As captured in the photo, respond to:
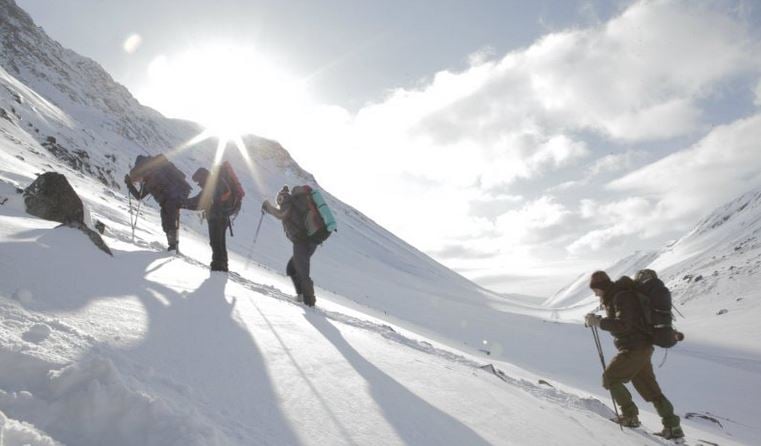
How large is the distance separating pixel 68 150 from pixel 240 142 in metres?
92.2

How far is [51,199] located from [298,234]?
11.2 feet

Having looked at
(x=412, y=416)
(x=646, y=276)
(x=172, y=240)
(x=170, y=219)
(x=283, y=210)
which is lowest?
(x=412, y=416)

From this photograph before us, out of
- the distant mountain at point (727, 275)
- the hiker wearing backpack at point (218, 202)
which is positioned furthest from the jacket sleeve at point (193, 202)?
the distant mountain at point (727, 275)

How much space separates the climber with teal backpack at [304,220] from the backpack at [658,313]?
4431 mm

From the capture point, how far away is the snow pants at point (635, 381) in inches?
192

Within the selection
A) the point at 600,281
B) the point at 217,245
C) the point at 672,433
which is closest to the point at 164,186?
the point at 217,245

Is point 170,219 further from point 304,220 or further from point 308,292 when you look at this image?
point 308,292

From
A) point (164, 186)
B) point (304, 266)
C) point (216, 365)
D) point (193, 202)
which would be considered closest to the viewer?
point (216, 365)

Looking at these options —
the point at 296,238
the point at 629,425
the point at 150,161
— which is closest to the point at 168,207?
the point at 150,161

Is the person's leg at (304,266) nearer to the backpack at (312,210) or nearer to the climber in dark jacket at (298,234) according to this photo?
the climber in dark jacket at (298,234)

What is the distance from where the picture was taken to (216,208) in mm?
7676

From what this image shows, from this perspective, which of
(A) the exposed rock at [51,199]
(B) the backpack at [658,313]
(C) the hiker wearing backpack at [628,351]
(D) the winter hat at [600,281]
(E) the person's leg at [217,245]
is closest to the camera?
(B) the backpack at [658,313]

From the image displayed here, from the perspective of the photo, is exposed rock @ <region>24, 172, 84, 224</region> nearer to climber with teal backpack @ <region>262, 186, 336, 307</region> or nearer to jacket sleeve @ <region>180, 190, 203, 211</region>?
jacket sleeve @ <region>180, 190, 203, 211</region>

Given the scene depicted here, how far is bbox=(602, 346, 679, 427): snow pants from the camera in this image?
487 cm
